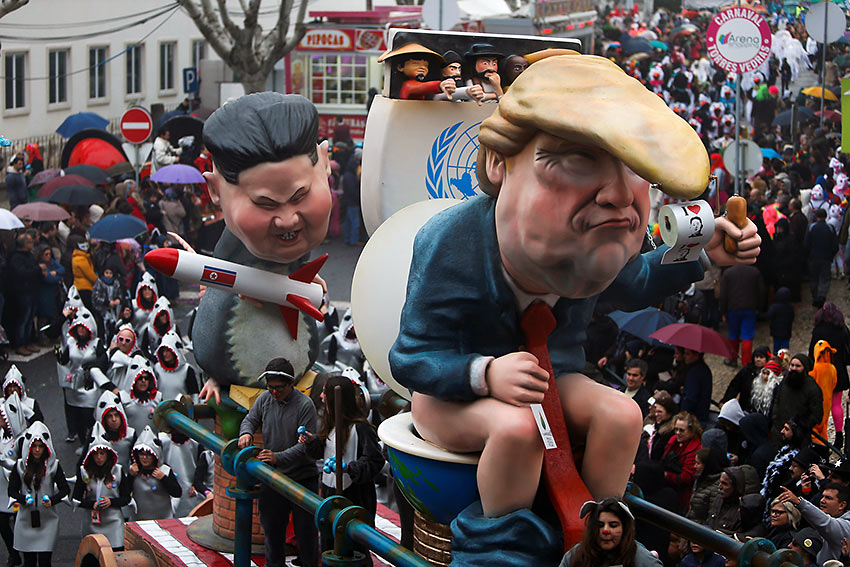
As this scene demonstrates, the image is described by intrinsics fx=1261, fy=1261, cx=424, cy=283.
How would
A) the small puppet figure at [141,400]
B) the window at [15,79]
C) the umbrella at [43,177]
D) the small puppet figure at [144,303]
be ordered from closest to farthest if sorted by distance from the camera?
the small puppet figure at [141,400], the small puppet figure at [144,303], the umbrella at [43,177], the window at [15,79]

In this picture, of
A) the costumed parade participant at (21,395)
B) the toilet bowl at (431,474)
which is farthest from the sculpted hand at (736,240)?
the costumed parade participant at (21,395)

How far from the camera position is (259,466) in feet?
18.1

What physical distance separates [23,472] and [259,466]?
12.5 ft

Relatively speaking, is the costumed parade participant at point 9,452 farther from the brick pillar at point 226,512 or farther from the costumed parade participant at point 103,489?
the brick pillar at point 226,512

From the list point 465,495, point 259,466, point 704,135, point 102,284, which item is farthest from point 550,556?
point 704,135

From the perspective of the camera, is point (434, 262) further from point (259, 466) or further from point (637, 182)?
point (259, 466)

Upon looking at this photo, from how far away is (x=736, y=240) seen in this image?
438cm

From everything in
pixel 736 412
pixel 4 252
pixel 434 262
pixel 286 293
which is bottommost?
pixel 4 252

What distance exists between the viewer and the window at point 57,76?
87.2 ft

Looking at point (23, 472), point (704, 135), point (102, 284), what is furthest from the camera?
point (704, 135)

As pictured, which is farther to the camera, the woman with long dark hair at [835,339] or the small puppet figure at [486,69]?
the woman with long dark hair at [835,339]

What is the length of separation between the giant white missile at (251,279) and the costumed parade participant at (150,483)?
267 centimetres

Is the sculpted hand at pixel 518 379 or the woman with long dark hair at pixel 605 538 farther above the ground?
the sculpted hand at pixel 518 379

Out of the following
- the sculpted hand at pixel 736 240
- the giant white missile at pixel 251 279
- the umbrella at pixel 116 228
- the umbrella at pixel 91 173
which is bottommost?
the umbrella at pixel 91 173
